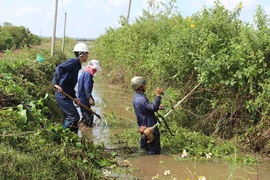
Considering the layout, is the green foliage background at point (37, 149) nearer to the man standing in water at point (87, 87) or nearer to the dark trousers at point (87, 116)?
the man standing in water at point (87, 87)

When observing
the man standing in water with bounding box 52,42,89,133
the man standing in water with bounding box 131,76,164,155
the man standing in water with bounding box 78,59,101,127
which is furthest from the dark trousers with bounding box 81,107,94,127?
the man standing in water with bounding box 131,76,164,155

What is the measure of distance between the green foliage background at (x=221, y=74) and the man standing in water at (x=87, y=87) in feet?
5.01

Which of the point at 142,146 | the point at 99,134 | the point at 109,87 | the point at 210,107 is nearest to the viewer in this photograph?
the point at 142,146

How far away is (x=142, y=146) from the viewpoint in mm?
6629

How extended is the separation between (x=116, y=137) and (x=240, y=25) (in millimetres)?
3454

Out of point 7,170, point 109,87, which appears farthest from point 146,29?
point 7,170

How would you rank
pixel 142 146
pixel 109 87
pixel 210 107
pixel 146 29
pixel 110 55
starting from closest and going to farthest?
pixel 142 146 < pixel 210 107 < pixel 146 29 < pixel 109 87 < pixel 110 55

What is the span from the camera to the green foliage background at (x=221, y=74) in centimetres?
655

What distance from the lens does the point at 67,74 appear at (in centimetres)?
656

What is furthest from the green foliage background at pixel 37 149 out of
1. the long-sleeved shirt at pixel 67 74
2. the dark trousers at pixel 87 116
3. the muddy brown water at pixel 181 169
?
the dark trousers at pixel 87 116

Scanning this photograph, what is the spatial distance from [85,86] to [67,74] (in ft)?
5.27

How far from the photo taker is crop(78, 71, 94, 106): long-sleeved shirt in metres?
8.11

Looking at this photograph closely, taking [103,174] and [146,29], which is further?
[146,29]

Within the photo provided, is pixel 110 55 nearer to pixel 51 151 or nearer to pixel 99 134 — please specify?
pixel 99 134
